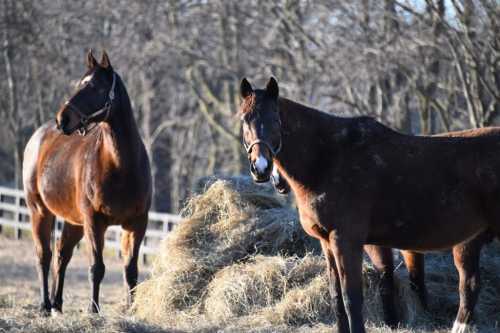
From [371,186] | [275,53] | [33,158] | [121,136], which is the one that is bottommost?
[33,158]

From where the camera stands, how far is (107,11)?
18.5 metres

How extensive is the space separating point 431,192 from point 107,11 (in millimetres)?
13733

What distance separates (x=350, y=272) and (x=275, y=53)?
43.0ft

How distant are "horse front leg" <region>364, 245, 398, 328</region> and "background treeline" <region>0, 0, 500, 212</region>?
343 cm

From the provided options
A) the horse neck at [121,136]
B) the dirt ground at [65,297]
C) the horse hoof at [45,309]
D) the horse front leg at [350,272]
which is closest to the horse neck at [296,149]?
the horse front leg at [350,272]

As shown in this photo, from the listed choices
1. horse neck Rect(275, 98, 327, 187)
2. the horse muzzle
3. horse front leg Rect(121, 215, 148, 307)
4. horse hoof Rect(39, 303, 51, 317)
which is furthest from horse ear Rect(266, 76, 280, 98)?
horse hoof Rect(39, 303, 51, 317)

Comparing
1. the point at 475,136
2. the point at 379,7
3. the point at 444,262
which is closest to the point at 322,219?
the point at 475,136

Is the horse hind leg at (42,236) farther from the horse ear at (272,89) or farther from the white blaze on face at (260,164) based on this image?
the white blaze on face at (260,164)

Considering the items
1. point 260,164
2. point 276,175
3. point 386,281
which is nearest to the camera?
point 260,164

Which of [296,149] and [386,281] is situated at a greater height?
[296,149]

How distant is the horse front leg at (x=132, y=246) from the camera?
8.08 metres

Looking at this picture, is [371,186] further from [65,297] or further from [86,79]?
[65,297]

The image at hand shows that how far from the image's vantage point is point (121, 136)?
790 cm

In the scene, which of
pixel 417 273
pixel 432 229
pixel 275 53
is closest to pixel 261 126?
pixel 432 229
